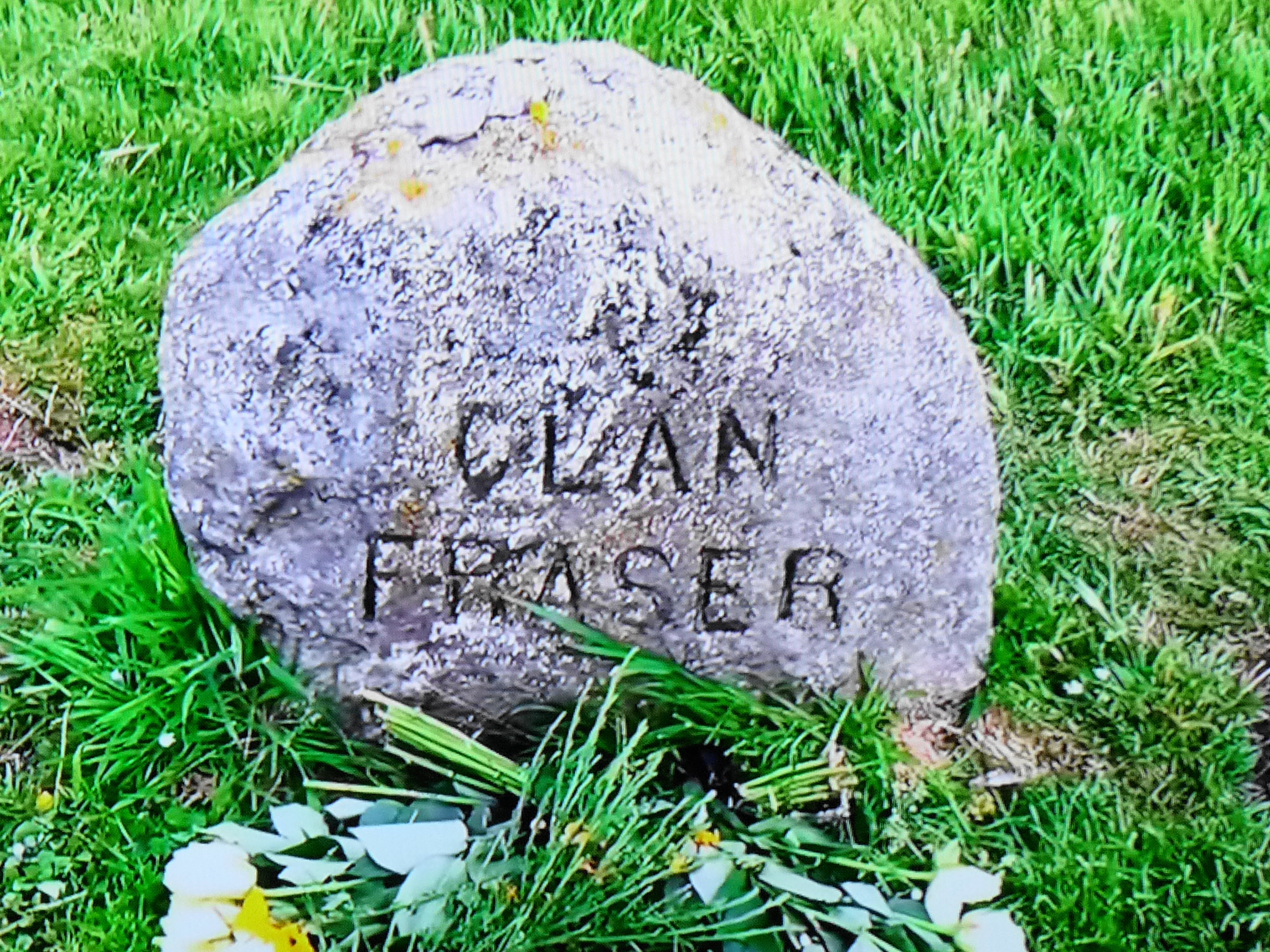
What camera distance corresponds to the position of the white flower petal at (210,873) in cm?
196

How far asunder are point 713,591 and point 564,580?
222 mm

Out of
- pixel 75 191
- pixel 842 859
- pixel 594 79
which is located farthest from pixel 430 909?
pixel 75 191

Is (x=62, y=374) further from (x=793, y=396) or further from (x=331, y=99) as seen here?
(x=793, y=396)

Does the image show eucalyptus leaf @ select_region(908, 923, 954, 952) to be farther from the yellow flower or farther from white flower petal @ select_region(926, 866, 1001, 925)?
the yellow flower

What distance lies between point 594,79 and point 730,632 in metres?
0.85

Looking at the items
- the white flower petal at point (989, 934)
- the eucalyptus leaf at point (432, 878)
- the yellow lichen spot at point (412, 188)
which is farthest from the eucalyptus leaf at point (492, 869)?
the yellow lichen spot at point (412, 188)

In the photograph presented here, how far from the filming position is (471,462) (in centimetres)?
200

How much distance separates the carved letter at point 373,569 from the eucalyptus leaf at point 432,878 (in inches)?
14.2

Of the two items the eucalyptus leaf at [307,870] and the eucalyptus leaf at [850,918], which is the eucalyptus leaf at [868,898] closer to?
the eucalyptus leaf at [850,918]

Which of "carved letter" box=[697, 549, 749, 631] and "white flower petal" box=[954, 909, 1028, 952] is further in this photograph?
"carved letter" box=[697, 549, 749, 631]

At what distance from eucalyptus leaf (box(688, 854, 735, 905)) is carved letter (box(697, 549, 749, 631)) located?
13.5 inches

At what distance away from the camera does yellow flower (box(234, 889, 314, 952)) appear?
6.32 ft

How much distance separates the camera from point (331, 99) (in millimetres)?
3219

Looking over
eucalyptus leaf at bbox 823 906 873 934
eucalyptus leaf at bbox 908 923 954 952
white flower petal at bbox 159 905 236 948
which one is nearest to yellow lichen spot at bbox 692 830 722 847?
Answer: eucalyptus leaf at bbox 823 906 873 934
